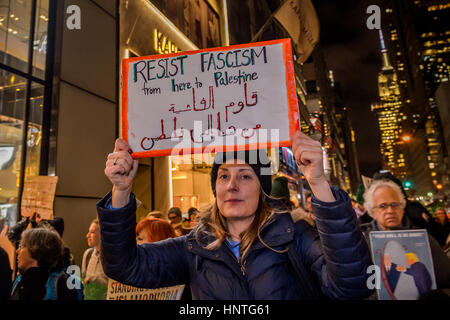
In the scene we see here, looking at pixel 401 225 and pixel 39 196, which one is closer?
pixel 401 225

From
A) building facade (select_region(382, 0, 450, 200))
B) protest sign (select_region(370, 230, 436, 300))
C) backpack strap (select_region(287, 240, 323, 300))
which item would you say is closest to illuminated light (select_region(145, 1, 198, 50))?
protest sign (select_region(370, 230, 436, 300))

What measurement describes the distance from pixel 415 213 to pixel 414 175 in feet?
524

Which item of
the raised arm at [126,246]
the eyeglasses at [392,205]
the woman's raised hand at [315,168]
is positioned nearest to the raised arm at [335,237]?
the woman's raised hand at [315,168]

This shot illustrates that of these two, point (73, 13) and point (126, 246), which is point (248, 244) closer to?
point (126, 246)

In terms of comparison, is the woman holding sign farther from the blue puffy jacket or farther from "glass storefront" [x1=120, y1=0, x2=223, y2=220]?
"glass storefront" [x1=120, y1=0, x2=223, y2=220]

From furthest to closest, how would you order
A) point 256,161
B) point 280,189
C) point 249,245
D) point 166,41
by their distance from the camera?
point 166,41, point 280,189, point 256,161, point 249,245

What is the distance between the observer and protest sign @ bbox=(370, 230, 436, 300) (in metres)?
2.53

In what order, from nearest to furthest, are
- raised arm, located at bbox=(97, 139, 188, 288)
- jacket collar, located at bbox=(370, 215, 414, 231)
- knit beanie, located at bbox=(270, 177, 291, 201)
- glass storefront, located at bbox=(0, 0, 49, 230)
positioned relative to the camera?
raised arm, located at bbox=(97, 139, 188, 288) < jacket collar, located at bbox=(370, 215, 414, 231) < knit beanie, located at bbox=(270, 177, 291, 201) < glass storefront, located at bbox=(0, 0, 49, 230)

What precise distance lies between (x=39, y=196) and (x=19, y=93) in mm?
2638

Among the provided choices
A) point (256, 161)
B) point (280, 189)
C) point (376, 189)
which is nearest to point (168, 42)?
point (280, 189)

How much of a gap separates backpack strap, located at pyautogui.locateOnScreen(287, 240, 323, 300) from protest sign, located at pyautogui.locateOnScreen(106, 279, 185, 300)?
1.48 meters

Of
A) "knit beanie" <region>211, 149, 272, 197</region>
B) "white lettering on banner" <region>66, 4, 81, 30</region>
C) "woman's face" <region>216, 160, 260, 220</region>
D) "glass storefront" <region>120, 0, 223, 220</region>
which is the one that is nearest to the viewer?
"woman's face" <region>216, 160, 260, 220</region>

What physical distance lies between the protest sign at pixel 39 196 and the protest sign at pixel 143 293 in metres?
2.25
